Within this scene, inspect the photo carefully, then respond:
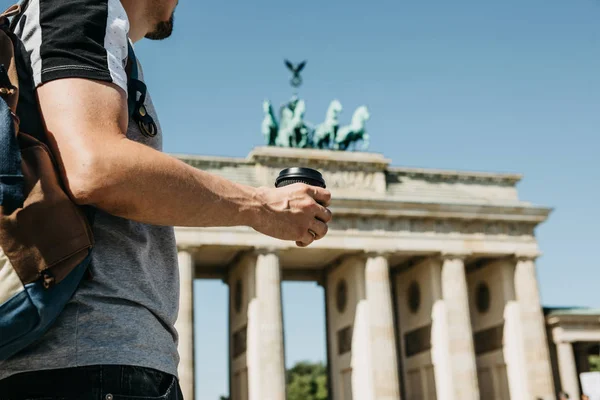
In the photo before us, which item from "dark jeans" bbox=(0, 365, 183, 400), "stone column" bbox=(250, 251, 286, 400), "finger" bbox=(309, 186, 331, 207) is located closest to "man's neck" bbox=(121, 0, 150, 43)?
"finger" bbox=(309, 186, 331, 207)

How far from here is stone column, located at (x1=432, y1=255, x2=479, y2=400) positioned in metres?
34.7

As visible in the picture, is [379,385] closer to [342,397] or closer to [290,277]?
[342,397]

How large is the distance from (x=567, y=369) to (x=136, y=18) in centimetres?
3825

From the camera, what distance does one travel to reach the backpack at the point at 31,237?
169cm

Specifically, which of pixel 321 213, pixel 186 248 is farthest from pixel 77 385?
pixel 186 248

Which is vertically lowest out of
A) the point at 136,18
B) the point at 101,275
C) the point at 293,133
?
the point at 101,275

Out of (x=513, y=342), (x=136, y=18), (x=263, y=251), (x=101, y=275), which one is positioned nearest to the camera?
(x=101, y=275)

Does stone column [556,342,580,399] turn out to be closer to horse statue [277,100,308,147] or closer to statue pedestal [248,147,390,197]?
statue pedestal [248,147,390,197]

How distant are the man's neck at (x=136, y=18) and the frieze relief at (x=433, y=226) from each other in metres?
32.3

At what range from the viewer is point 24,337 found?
5.69 feet

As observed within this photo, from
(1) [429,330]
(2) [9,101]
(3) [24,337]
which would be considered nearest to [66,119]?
(2) [9,101]

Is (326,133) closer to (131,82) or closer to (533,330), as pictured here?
(533,330)

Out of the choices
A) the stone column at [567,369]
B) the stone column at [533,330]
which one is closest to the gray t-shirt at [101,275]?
the stone column at [533,330]

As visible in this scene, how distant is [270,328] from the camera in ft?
108
